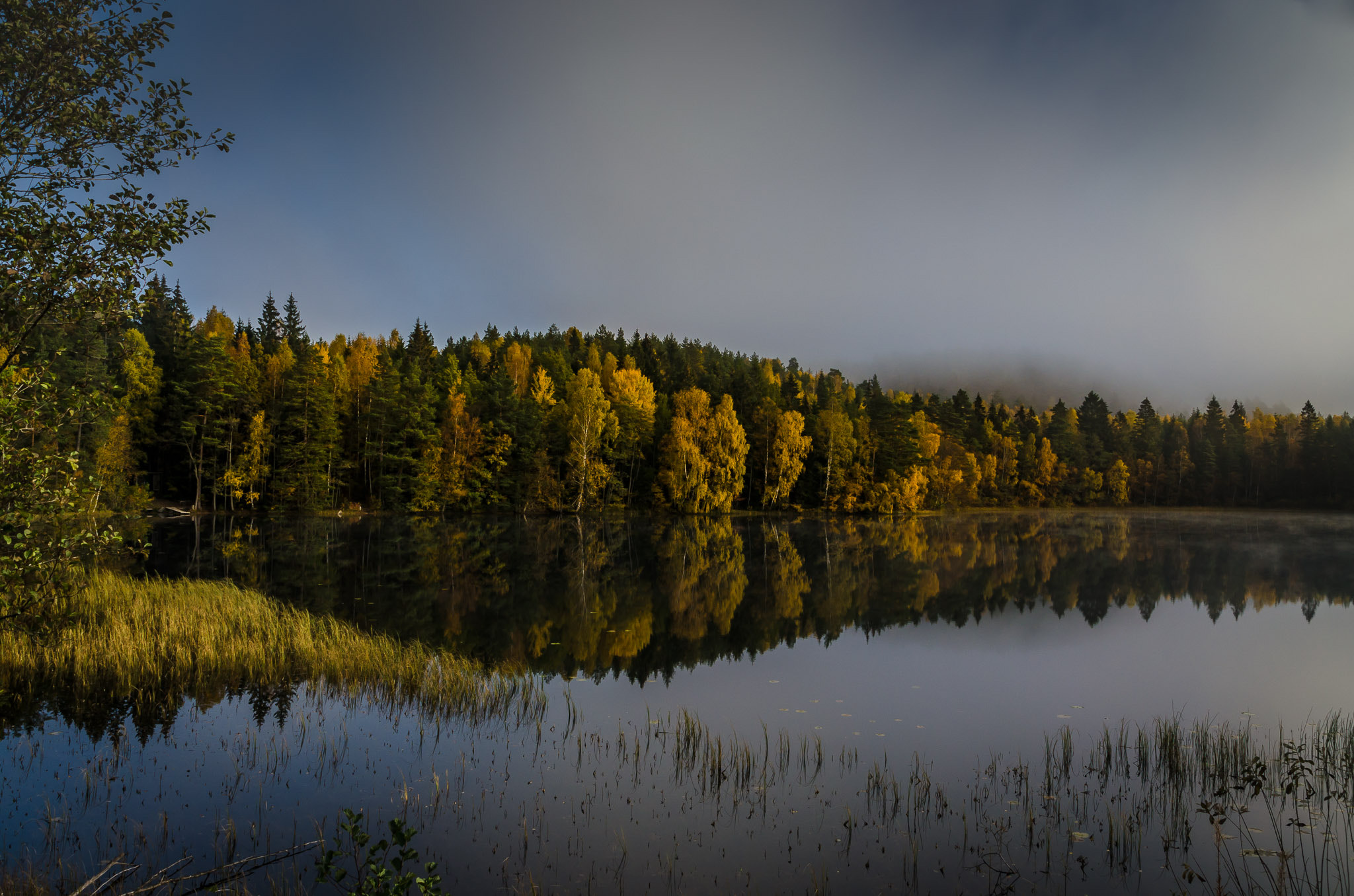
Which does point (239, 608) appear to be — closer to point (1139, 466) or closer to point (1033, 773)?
point (1033, 773)

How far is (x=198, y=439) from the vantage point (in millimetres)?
67250

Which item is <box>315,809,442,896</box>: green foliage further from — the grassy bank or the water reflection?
the water reflection

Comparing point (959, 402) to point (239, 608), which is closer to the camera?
point (239, 608)

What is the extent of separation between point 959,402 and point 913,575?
3096 inches

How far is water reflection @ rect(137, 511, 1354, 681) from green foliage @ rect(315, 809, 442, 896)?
9.38m

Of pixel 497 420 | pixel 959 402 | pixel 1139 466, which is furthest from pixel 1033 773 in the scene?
pixel 1139 466

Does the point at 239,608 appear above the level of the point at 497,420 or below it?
below

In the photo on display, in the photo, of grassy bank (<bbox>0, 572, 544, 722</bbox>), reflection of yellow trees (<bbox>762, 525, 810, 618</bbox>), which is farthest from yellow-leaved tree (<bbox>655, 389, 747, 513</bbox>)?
grassy bank (<bbox>0, 572, 544, 722</bbox>)

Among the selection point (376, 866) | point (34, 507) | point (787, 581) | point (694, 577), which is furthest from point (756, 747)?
point (694, 577)

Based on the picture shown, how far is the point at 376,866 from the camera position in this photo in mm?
5109

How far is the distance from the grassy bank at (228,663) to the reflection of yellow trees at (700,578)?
882cm

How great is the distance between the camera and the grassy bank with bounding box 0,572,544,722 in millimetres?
13406

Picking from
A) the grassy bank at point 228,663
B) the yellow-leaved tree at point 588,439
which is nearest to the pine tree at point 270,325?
the yellow-leaved tree at point 588,439

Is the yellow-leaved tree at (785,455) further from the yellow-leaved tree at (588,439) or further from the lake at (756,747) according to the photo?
the lake at (756,747)
